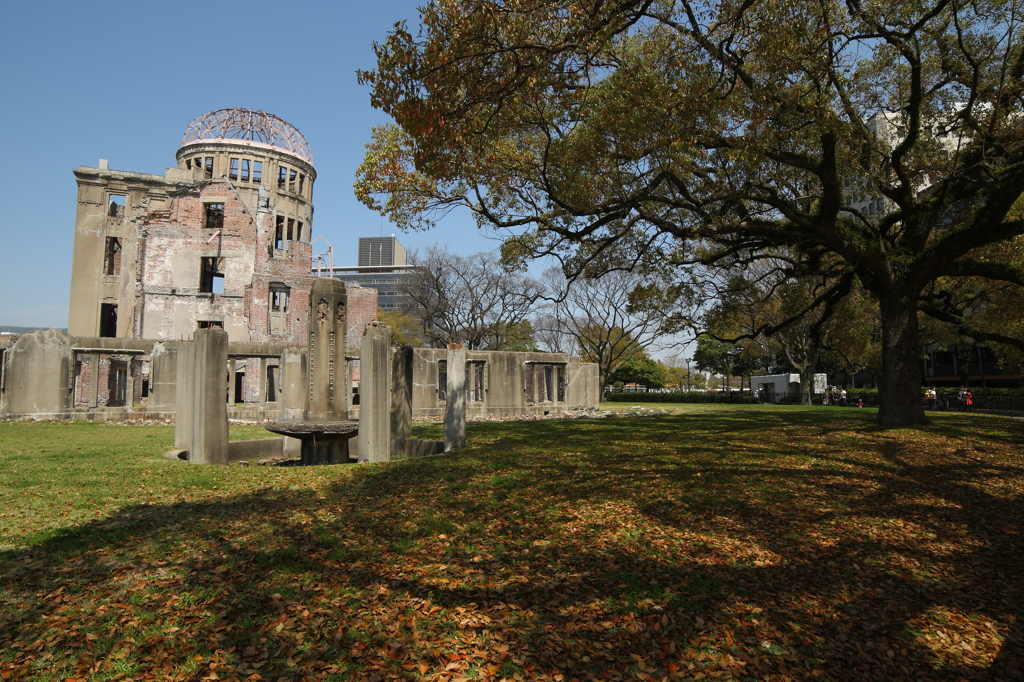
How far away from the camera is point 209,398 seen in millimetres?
10352

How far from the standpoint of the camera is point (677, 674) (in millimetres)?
3656

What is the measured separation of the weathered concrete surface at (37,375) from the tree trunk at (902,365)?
22.7m

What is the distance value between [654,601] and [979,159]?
12.8m

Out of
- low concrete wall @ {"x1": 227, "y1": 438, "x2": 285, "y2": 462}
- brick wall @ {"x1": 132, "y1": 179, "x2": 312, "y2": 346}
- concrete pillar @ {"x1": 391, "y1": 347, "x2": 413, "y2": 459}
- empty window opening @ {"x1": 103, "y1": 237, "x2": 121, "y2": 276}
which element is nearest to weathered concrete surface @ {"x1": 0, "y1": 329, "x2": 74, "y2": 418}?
low concrete wall @ {"x1": 227, "y1": 438, "x2": 285, "y2": 462}

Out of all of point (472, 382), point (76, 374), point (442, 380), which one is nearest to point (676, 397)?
point (442, 380)

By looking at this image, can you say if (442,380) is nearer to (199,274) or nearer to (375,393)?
(375,393)

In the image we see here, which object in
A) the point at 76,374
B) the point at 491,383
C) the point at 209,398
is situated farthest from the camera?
the point at 491,383

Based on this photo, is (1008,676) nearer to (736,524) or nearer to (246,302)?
(736,524)

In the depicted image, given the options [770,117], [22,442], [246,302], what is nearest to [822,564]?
[770,117]

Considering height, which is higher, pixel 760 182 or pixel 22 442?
pixel 760 182

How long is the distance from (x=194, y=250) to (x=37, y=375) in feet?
55.0

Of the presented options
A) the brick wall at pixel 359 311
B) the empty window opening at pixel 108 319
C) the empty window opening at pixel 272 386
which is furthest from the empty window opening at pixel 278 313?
the empty window opening at pixel 108 319

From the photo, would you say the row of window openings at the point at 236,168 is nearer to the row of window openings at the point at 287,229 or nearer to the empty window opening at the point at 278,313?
the row of window openings at the point at 287,229

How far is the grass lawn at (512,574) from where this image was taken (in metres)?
3.73
